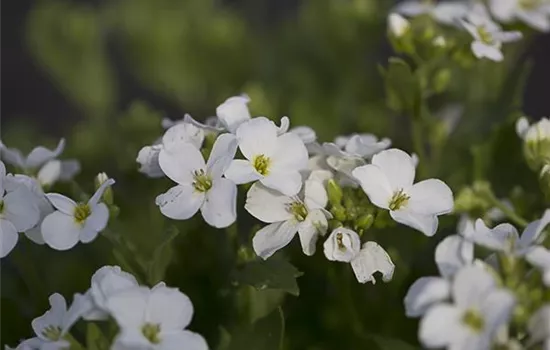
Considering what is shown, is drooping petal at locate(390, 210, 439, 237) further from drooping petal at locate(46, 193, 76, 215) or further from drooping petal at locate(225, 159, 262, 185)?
drooping petal at locate(46, 193, 76, 215)

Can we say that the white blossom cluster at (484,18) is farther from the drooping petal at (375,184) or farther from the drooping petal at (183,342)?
the drooping petal at (183,342)

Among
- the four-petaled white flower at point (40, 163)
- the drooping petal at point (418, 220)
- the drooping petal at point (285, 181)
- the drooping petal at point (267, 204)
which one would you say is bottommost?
Result: the four-petaled white flower at point (40, 163)

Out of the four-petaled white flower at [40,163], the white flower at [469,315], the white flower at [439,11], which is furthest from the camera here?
the white flower at [439,11]

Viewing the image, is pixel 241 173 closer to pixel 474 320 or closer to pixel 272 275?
pixel 272 275

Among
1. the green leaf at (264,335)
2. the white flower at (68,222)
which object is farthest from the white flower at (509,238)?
the white flower at (68,222)

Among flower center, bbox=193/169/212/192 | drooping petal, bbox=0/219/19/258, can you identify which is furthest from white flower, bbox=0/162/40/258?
flower center, bbox=193/169/212/192

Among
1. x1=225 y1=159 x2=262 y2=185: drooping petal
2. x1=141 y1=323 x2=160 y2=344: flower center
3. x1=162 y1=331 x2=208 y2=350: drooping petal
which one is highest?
x1=225 y1=159 x2=262 y2=185: drooping petal
